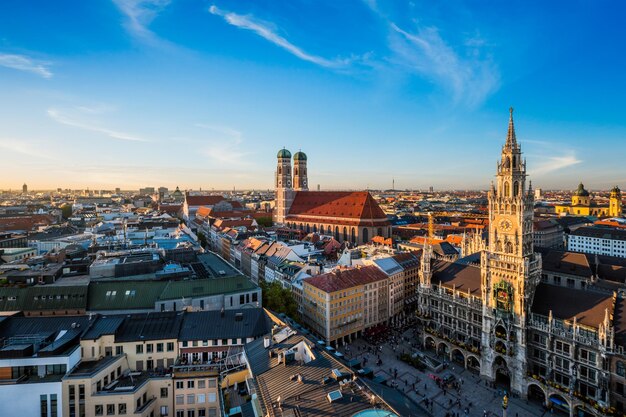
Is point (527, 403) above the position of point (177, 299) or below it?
below

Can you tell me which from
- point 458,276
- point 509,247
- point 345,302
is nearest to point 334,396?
point 509,247

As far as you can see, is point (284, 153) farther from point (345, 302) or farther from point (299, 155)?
point (345, 302)

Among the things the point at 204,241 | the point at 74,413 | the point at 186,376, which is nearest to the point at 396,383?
the point at 186,376

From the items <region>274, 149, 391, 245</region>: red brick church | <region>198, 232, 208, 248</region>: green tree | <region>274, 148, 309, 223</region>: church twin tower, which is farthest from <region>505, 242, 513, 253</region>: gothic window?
<region>274, 148, 309, 223</region>: church twin tower

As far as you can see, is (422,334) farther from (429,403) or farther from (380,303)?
(429,403)

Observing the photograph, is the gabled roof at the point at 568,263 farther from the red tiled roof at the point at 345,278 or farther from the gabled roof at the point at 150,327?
the gabled roof at the point at 150,327

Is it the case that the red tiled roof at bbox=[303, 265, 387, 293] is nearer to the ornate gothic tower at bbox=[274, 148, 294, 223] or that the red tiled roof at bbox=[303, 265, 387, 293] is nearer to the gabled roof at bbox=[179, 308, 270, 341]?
the gabled roof at bbox=[179, 308, 270, 341]
